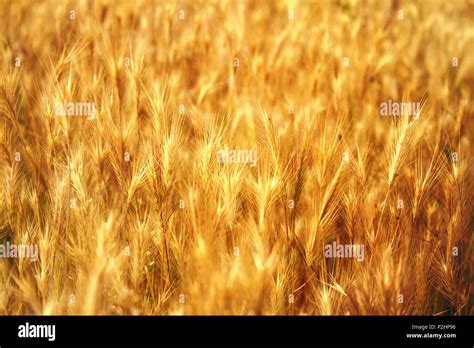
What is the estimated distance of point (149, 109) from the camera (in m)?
1.85

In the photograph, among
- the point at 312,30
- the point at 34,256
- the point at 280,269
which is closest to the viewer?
the point at 280,269

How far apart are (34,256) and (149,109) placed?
579 mm

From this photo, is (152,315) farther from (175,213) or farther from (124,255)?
(175,213)

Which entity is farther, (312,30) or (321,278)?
(312,30)

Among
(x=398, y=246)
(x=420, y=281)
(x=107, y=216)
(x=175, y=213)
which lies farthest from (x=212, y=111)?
(x=420, y=281)

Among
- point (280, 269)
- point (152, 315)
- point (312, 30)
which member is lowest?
point (152, 315)

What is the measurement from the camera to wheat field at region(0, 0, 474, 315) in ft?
5.67

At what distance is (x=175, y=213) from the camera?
1.79 m

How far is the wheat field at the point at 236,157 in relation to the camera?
1.73 m

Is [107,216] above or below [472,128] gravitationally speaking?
below

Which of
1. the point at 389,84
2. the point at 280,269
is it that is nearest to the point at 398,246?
the point at 280,269

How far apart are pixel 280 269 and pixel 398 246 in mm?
377

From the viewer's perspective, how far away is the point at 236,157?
5.98 feet

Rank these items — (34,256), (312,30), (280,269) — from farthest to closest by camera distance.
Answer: (312,30) < (34,256) < (280,269)
